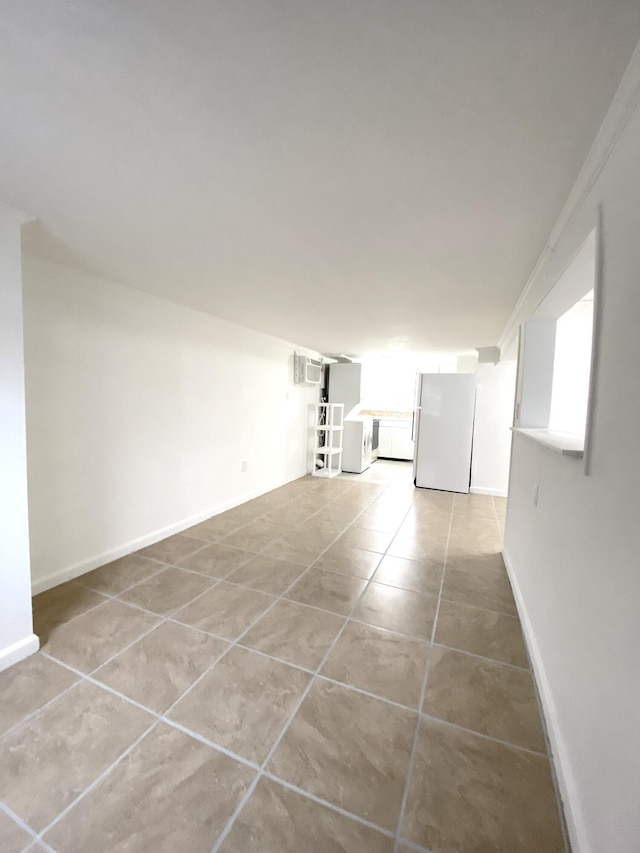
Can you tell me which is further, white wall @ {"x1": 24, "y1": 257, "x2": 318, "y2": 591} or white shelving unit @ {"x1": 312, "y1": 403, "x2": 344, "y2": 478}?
white shelving unit @ {"x1": 312, "y1": 403, "x2": 344, "y2": 478}

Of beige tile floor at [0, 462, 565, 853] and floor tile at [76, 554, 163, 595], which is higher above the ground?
beige tile floor at [0, 462, 565, 853]

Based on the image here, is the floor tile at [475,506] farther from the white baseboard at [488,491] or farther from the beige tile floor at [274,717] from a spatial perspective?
the beige tile floor at [274,717]

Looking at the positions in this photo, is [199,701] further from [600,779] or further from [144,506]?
[144,506]

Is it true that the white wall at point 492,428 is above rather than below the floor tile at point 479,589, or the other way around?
above

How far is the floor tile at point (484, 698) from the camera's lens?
1.35 meters

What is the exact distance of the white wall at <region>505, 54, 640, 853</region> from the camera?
78cm

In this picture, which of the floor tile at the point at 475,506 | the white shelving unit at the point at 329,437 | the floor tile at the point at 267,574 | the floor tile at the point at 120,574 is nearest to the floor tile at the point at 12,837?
the floor tile at the point at 120,574

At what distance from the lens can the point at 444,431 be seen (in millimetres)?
5141

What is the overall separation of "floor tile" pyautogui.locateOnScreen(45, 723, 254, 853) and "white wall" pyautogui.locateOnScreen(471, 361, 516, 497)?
463 centimetres

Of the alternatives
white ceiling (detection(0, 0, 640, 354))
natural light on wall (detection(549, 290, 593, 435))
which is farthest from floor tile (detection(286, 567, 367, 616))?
natural light on wall (detection(549, 290, 593, 435))

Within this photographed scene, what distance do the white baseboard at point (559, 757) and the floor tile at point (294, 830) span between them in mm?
523

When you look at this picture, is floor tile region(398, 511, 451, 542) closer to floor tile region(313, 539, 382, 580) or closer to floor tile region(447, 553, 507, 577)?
floor tile region(447, 553, 507, 577)

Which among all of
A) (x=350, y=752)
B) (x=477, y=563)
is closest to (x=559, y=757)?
(x=350, y=752)

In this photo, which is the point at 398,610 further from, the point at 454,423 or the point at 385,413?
the point at 385,413
